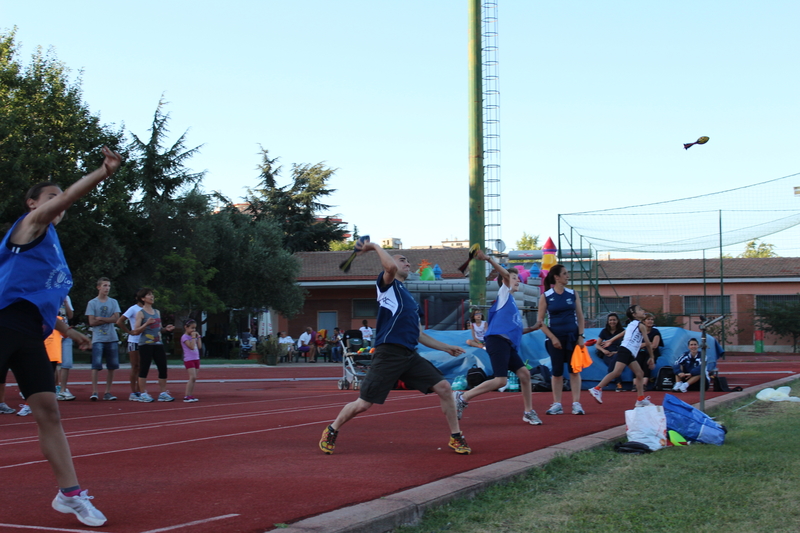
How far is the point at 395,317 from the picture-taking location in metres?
6.59

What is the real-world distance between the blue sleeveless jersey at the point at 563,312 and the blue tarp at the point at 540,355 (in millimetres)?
5631

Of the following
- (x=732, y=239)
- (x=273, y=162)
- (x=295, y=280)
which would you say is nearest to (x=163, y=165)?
(x=295, y=280)

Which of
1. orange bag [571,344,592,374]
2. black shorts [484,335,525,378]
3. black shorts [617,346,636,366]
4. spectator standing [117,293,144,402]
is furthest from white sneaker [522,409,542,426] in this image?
spectator standing [117,293,144,402]

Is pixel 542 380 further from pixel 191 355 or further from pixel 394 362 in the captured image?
pixel 394 362

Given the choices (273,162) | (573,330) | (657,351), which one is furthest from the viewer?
(273,162)

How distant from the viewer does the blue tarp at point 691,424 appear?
22.9ft

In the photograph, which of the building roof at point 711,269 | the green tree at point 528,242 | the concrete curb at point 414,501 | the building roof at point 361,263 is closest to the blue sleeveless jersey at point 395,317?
the concrete curb at point 414,501

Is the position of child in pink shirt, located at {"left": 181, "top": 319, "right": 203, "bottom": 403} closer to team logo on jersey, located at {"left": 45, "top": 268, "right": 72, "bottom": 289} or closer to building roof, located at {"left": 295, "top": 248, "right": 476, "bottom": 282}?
team logo on jersey, located at {"left": 45, "top": 268, "right": 72, "bottom": 289}

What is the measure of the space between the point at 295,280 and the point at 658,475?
3718cm

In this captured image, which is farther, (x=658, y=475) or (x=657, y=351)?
(x=657, y=351)

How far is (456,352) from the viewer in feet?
22.6

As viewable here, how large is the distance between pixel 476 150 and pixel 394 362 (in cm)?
1629

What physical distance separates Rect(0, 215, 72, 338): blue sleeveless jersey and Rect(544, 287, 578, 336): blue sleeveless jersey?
655 cm

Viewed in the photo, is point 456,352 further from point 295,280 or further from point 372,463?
point 295,280
